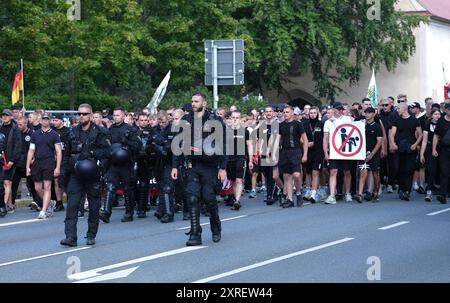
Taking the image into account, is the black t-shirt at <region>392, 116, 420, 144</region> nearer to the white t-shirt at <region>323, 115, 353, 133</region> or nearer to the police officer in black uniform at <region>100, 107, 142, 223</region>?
the white t-shirt at <region>323, 115, 353, 133</region>

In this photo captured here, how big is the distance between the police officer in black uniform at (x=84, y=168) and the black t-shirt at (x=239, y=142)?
6.20 meters

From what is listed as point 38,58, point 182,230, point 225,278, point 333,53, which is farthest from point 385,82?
point 225,278

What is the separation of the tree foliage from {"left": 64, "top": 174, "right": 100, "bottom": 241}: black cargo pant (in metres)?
16.6

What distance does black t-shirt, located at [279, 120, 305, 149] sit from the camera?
64.1 feet

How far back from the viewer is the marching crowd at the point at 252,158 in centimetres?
1720

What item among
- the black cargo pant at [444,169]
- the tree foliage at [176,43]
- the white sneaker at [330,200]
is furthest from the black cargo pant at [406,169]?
the tree foliage at [176,43]

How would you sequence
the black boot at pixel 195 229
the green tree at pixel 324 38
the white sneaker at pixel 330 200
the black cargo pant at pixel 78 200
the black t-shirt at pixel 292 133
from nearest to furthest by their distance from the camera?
1. the black boot at pixel 195 229
2. the black cargo pant at pixel 78 200
3. the black t-shirt at pixel 292 133
4. the white sneaker at pixel 330 200
5. the green tree at pixel 324 38

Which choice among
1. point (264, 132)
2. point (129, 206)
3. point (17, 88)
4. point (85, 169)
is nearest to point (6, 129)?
point (129, 206)

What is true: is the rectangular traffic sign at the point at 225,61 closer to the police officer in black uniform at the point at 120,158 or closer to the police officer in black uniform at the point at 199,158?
the police officer in black uniform at the point at 120,158

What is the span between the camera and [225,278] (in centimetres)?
1074

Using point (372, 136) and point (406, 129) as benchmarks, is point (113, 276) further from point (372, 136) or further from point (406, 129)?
point (406, 129)

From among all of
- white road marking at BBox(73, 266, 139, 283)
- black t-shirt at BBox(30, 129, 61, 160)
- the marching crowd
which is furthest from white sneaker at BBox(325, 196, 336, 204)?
white road marking at BBox(73, 266, 139, 283)

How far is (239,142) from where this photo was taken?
20.7 meters

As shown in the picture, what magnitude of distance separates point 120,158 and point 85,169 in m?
3.08
